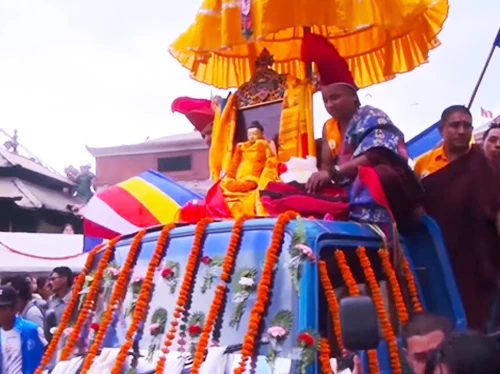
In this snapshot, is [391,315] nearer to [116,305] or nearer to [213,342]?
[213,342]

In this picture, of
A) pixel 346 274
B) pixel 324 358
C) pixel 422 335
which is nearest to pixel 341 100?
pixel 346 274

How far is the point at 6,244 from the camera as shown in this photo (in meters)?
12.8

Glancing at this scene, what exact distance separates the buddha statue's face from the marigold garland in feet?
4.14

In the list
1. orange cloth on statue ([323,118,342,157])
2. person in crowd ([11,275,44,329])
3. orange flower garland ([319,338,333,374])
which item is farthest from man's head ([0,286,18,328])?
orange flower garland ([319,338,333,374])

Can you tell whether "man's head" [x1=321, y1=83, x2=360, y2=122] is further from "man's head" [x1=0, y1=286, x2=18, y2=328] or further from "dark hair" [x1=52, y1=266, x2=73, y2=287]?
"dark hair" [x1=52, y1=266, x2=73, y2=287]

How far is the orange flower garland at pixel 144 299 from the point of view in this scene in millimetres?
3906

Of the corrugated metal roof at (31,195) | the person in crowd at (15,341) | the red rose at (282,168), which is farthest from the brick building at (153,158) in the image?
the red rose at (282,168)

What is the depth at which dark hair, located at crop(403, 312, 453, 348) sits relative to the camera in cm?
363

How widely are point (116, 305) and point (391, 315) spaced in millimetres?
1499

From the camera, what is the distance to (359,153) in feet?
15.3

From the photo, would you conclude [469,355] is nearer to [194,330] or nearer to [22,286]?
[194,330]

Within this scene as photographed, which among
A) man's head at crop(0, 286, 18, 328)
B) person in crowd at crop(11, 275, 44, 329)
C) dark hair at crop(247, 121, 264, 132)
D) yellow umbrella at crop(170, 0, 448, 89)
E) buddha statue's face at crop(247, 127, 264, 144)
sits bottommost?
man's head at crop(0, 286, 18, 328)

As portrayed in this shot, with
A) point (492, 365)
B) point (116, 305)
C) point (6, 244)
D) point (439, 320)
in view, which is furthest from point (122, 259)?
point (6, 244)

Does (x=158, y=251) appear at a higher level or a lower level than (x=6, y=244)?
lower
